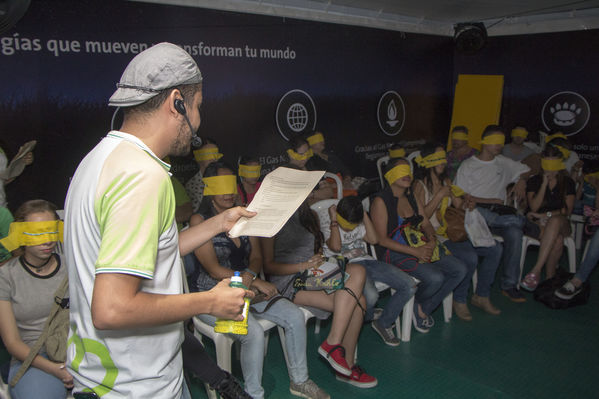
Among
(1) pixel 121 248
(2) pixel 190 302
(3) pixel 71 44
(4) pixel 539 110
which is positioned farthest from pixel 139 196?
(4) pixel 539 110

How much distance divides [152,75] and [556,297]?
429cm

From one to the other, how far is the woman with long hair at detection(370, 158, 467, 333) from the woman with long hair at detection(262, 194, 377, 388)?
57cm

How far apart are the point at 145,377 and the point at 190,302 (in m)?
0.30

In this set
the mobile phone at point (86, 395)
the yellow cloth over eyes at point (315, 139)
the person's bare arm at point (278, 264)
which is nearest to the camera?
the mobile phone at point (86, 395)

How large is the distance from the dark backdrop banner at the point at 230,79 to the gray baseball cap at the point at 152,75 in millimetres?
2903

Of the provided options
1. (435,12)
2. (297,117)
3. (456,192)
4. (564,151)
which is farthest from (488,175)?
(435,12)

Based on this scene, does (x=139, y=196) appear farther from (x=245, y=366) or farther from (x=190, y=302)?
(x=245, y=366)

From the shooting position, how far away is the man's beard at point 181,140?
1.17 m

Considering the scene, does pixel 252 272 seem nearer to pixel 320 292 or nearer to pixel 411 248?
pixel 320 292

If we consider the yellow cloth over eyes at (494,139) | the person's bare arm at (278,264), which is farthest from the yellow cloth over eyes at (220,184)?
the yellow cloth over eyes at (494,139)

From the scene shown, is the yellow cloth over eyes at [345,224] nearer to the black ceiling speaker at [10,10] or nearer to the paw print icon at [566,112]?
the black ceiling speaker at [10,10]

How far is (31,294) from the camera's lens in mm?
2299

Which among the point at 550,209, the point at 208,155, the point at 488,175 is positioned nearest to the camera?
the point at 208,155

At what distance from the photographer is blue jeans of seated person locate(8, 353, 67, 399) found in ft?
6.95
